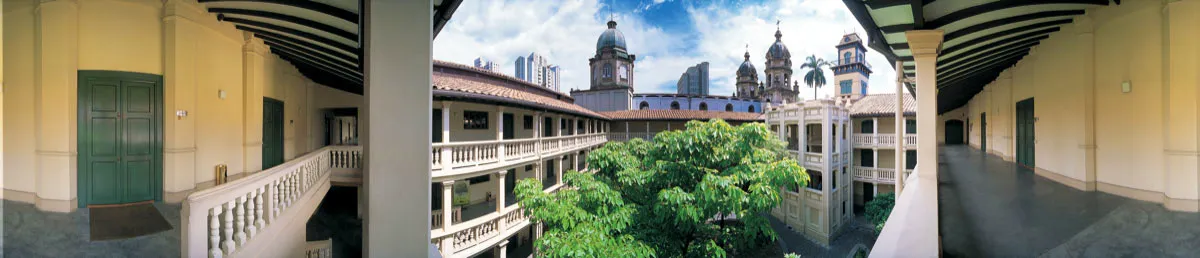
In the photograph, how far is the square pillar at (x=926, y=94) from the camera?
10.4 feet

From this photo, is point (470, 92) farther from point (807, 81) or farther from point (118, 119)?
point (807, 81)

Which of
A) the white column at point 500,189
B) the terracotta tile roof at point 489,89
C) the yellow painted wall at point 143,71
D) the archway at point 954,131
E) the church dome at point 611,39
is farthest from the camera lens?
the church dome at point 611,39

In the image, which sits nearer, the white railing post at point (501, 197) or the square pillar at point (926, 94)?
the square pillar at point (926, 94)

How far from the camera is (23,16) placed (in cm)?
280

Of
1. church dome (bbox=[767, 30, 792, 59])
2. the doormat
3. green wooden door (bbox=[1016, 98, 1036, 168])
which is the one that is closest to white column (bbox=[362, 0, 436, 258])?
the doormat

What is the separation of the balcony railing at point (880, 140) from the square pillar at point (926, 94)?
62.6ft

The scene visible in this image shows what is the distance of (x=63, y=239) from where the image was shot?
2857 mm

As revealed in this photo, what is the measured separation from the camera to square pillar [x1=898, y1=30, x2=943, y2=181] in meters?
3.16

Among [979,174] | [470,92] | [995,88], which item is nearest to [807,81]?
[995,88]

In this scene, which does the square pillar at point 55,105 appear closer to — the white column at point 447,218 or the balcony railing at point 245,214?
the balcony railing at point 245,214

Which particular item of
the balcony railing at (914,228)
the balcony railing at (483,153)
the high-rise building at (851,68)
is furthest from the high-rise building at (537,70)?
the high-rise building at (851,68)

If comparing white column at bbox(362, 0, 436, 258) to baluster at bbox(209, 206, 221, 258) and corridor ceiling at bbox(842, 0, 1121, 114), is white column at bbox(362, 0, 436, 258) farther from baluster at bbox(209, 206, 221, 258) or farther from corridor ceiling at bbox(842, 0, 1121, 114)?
corridor ceiling at bbox(842, 0, 1121, 114)

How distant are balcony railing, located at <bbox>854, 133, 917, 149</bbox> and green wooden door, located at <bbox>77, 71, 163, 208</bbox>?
79.1ft

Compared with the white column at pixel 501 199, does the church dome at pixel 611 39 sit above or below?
above
